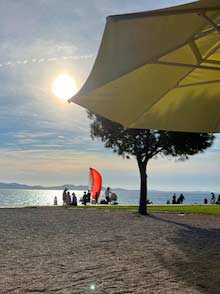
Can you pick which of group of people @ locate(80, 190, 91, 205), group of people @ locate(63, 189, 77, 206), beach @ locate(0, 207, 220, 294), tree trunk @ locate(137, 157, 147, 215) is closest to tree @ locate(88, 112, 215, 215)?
tree trunk @ locate(137, 157, 147, 215)

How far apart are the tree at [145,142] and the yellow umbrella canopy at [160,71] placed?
505 inches

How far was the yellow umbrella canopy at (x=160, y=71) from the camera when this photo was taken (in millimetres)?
6316

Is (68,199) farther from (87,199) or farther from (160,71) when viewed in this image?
(160,71)

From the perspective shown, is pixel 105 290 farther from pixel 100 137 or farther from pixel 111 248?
pixel 100 137

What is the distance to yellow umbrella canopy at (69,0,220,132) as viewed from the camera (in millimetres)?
6316

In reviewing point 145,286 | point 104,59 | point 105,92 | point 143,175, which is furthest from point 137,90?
point 143,175

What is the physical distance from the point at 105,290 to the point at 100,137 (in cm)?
1963

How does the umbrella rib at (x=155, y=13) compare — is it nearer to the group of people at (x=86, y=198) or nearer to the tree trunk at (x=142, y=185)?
the tree trunk at (x=142, y=185)

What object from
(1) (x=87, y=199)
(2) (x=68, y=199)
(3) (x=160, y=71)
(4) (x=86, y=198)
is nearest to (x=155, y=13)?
(3) (x=160, y=71)

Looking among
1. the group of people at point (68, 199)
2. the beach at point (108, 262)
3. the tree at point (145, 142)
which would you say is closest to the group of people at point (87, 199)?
the group of people at point (68, 199)

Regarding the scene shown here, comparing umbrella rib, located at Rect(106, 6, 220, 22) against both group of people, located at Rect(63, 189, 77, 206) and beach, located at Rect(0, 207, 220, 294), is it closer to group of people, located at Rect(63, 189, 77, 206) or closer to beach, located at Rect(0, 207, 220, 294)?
beach, located at Rect(0, 207, 220, 294)

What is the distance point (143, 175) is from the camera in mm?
24969

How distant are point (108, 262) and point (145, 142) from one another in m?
16.4

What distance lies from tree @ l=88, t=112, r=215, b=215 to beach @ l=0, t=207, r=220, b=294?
1067cm
